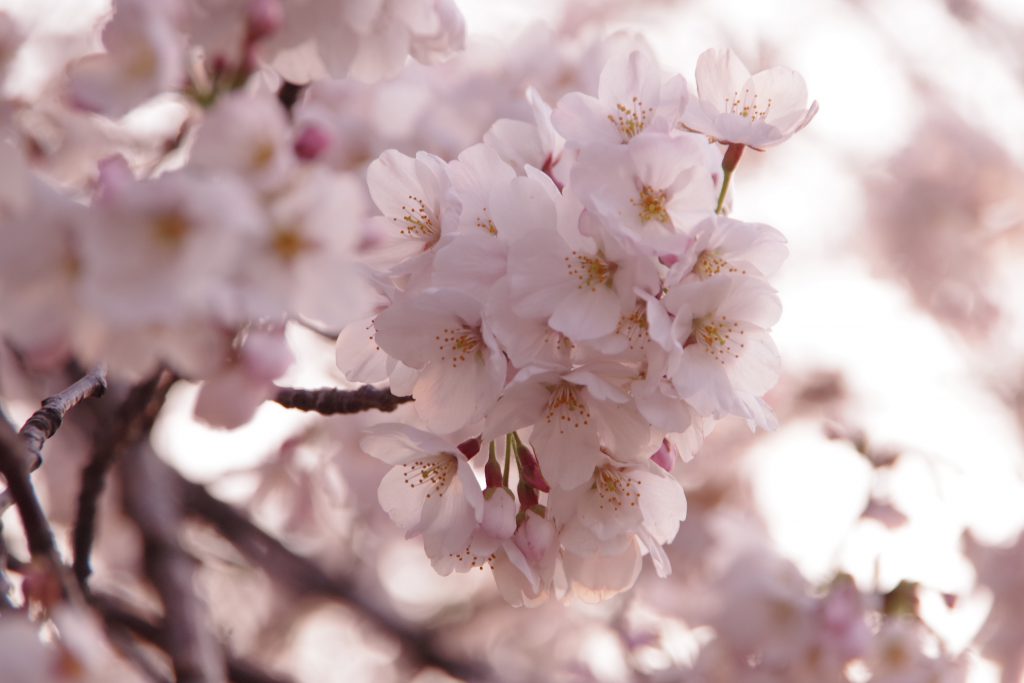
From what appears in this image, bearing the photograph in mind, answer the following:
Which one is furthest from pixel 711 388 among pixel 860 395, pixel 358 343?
pixel 860 395

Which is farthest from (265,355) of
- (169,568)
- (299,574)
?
(299,574)

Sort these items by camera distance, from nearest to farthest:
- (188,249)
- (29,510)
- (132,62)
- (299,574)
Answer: (188,249)
(29,510)
(132,62)
(299,574)

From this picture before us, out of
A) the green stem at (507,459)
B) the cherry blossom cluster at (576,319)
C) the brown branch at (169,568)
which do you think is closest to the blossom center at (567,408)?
the cherry blossom cluster at (576,319)

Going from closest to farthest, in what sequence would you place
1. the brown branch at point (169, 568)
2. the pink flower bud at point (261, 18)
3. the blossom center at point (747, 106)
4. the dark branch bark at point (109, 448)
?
1. the pink flower bud at point (261, 18)
2. the blossom center at point (747, 106)
3. the dark branch bark at point (109, 448)
4. the brown branch at point (169, 568)

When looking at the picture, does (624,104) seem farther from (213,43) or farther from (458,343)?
(213,43)

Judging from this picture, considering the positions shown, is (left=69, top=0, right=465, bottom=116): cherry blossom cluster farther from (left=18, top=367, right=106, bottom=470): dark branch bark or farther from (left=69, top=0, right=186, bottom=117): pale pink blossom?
(left=18, top=367, right=106, bottom=470): dark branch bark

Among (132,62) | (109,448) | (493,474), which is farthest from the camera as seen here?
(109,448)

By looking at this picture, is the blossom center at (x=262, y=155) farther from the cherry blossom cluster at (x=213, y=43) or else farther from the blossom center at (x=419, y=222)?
the blossom center at (x=419, y=222)
